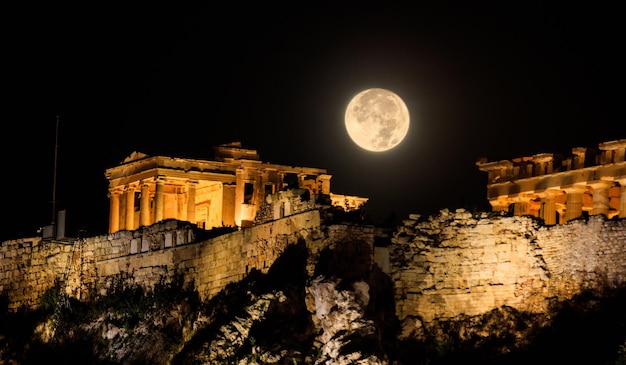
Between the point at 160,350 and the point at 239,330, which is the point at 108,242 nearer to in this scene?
the point at 160,350

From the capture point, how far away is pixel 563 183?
6353 centimetres

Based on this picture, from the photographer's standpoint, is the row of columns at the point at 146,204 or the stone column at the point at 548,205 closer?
the stone column at the point at 548,205

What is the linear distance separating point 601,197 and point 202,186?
70.3 ft

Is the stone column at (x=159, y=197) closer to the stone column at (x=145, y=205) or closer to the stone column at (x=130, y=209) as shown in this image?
the stone column at (x=145, y=205)

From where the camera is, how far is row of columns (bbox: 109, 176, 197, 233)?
7350 cm

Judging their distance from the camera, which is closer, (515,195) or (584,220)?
(584,220)

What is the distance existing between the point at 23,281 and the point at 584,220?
88.9ft

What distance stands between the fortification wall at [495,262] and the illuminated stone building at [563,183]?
777cm

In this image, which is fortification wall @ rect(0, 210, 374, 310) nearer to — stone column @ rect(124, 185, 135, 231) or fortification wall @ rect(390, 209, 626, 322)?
fortification wall @ rect(390, 209, 626, 322)

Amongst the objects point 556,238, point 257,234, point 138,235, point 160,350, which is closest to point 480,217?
point 556,238

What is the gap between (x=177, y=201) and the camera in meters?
75.3

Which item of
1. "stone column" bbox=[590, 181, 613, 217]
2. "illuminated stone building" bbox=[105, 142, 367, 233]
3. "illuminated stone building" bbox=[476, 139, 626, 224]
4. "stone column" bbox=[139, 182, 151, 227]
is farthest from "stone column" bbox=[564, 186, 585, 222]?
"stone column" bbox=[139, 182, 151, 227]

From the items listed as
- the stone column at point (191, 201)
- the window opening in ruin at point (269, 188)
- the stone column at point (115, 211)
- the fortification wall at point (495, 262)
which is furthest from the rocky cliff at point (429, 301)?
the stone column at point (115, 211)

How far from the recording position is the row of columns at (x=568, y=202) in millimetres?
61578
